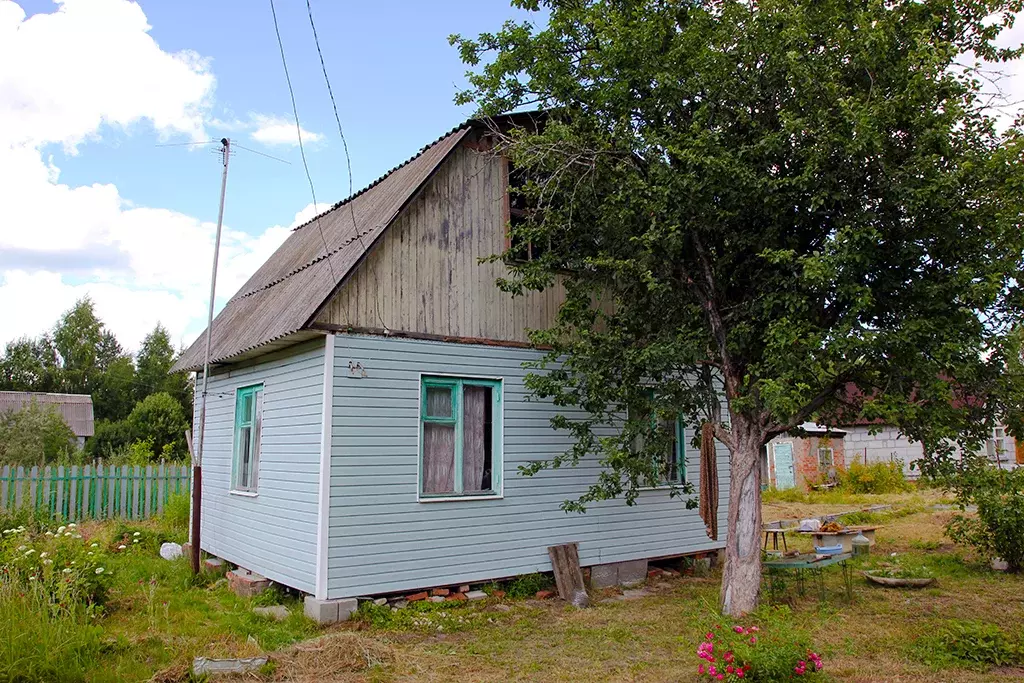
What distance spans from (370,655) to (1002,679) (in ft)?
17.6

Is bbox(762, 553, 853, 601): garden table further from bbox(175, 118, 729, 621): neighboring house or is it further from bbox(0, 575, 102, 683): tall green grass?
bbox(0, 575, 102, 683): tall green grass

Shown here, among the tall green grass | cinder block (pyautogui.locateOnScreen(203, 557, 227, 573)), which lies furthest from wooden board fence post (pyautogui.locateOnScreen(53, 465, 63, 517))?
the tall green grass

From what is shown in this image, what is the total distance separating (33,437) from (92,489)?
9.59m

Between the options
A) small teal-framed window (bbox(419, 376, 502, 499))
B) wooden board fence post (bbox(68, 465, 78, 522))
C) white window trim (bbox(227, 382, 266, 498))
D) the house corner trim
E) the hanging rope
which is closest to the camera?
the house corner trim

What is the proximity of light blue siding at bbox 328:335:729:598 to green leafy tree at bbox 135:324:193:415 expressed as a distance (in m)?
38.2

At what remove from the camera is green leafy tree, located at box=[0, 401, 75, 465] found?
22.1 m

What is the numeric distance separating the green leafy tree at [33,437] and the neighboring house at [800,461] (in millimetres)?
24128

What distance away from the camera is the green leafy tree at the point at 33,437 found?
22.1 metres

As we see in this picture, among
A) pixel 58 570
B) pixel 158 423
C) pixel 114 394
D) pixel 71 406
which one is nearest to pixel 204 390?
pixel 58 570

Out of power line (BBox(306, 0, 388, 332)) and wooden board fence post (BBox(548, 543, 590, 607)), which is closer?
power line (BBox(306, 0, 388, 332))

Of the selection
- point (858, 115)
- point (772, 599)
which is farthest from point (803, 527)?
point (858, 115)

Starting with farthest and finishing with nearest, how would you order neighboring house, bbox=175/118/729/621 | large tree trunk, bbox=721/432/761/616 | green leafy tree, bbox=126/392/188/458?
1. green leafy tree, bbox=126/392/188/458
2. neighboring house, bbox=175/118/729/621
3. large tree trunk, bbox=721/432/761/616

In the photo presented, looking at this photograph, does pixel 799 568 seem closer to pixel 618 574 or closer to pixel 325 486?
pixel 618 574

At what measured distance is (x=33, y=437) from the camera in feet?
76.2
